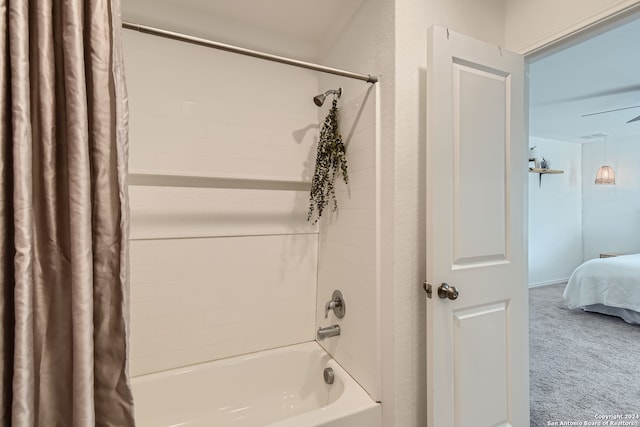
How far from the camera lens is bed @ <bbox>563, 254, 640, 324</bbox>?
133 inches

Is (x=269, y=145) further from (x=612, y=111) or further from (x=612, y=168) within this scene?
(x=612, y=168)

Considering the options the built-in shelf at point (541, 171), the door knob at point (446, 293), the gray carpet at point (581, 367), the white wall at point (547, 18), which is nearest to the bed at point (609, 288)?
the gray carpet at point (581, 367)

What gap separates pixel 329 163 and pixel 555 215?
5569mm

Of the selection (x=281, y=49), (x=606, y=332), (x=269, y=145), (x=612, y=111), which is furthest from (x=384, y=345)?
(x=612, y=111)

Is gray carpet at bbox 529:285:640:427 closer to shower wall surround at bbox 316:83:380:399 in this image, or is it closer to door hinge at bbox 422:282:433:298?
shower wall surround at bbox 316:83:380:399

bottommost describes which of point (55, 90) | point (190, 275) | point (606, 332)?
point (606, 332)

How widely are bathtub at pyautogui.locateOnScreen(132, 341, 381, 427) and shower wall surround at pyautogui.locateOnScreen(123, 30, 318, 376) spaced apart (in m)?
0.08

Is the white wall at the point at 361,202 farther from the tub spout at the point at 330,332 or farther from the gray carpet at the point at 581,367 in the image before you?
the gray carpet at the point at 581,367

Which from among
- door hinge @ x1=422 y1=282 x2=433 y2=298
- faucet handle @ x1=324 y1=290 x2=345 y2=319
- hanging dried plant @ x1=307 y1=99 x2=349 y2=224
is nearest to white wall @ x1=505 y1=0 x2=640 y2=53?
hanging dried plant @ x1=307 y1=99 x2=349 y2=224

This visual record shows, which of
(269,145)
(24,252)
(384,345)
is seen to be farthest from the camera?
(269,145)

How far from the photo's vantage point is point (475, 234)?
4.24ft

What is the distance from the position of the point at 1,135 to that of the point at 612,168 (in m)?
7.43

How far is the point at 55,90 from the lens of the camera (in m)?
0.70

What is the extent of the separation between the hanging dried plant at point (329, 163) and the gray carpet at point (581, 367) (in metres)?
1.93
